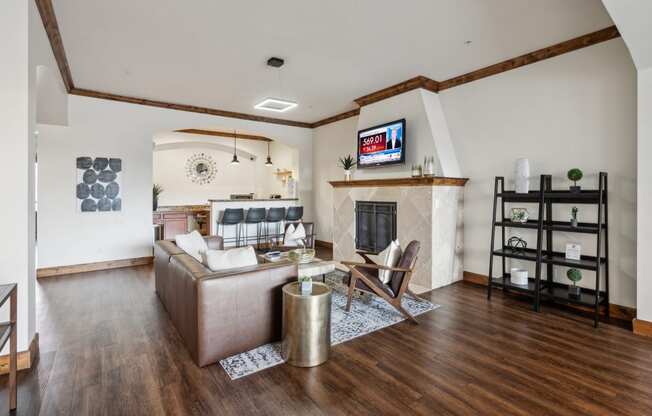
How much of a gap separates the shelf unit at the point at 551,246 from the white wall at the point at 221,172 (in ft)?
21.4

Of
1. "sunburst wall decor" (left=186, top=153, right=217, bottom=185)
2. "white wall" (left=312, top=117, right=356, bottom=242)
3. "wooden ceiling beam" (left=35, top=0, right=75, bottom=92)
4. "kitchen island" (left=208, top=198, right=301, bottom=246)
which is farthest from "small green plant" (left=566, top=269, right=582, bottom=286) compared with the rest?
"sunburst wall decor" (left=186, top=153, right=217, bottom=185)

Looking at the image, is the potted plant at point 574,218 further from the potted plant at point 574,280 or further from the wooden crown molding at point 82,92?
the wooden crown molding at point 82,92

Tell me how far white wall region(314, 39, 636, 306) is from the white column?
181 inches

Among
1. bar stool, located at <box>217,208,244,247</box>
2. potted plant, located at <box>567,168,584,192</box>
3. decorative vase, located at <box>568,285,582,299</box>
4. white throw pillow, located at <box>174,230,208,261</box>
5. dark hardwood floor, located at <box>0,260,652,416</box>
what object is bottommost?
dark hardwood floor, located at <box>0,260,652,416</box>

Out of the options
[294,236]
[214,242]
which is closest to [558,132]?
[294,236]

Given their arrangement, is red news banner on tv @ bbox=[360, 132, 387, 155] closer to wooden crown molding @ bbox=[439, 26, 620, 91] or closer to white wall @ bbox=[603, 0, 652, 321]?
wooden crown molding @ bbox=[439, 26, 620, 91]

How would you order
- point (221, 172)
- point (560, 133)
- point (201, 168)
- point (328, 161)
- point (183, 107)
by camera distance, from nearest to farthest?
point (560, 133) < point (183, 107) < point (328, 161) < point (201, 168) < point (221, 172)

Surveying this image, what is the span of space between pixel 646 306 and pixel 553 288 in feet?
3.00

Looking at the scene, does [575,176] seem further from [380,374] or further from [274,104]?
[274,104]

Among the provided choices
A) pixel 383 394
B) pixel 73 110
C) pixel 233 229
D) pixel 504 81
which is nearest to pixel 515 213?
pixel 504 81

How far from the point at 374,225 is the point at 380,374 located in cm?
342

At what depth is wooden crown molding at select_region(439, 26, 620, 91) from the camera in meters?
3.61

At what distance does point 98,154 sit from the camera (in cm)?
579

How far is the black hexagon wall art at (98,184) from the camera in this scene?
5.67m
